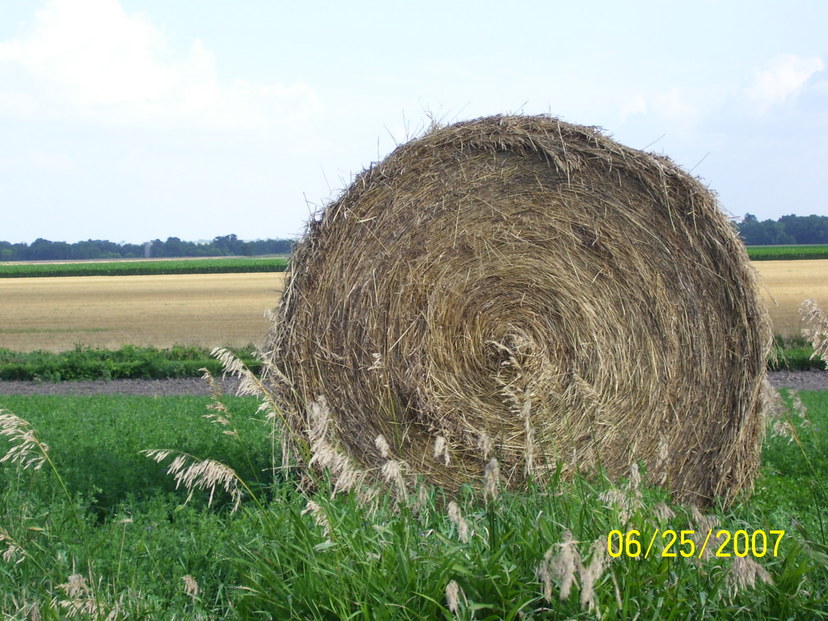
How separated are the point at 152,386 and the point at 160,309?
1754 centimetres

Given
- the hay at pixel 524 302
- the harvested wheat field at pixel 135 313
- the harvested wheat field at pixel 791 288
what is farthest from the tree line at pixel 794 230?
the hay at pixel 524 302

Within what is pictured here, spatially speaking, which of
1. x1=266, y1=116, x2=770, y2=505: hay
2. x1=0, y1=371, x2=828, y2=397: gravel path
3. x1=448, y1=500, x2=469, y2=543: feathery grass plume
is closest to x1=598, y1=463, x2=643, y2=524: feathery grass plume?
x1=448, y1=500, x2=469, y2=543: feathery grass plume

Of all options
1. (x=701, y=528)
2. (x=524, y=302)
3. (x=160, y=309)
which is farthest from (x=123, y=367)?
(x=160, y=309)

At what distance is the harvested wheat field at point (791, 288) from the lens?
789 inches

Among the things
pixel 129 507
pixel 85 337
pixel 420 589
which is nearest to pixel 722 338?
pixel 420 589

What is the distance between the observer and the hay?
5492mm

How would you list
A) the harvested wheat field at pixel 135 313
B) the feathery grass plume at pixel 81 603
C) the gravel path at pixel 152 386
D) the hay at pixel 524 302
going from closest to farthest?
the feathery grass plume at pixel 81 603 → the hay at pixel 524 302 → the gravel path at pixel 152 386 → the harvested wheat field at pixel 135 313

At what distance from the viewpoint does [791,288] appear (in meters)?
31.2

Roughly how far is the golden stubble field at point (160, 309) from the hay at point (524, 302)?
5.11 metres

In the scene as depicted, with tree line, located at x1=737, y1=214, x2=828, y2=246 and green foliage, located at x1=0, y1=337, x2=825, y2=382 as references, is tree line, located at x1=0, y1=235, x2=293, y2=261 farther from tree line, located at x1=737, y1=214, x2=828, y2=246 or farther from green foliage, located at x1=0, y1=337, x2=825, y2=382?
green foliage, located at x1=0, y1=337, x2=825, y2=382

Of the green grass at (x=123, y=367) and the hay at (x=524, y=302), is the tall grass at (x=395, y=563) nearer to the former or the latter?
the hay at (x=524, y=302)

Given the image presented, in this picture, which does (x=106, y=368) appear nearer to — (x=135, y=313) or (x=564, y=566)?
(x=564, y=566)

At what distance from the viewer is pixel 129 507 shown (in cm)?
566

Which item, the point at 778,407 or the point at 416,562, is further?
the point at 778,407
